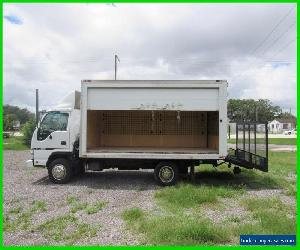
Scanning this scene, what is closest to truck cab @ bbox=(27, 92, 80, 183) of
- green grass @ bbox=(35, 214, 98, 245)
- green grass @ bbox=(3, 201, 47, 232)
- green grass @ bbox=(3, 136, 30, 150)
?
green grass @ bbox=(3, 201, 47, 232)

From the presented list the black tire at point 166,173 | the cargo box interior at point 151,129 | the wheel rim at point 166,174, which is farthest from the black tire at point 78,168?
the wheel rim at point 166,174

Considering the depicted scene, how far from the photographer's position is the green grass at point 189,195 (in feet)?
28.2

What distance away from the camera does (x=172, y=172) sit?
11156 millimetres

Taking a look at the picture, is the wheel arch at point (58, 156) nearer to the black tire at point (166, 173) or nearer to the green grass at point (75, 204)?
the green grass at point (75, 204)

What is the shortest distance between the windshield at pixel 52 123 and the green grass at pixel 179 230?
17.8ft

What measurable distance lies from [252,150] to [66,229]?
7.05 meters

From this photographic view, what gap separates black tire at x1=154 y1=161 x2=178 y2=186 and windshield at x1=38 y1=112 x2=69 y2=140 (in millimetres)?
3415

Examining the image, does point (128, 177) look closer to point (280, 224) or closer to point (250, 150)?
point (250, 150)

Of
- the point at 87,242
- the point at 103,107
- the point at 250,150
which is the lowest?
the point at 87,242

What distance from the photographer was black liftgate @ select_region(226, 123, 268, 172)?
11.2 metres

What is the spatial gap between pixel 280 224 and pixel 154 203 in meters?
3.23

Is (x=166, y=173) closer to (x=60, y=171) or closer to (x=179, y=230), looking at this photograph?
(x=60, y=171)

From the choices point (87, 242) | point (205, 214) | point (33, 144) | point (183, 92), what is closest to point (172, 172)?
point (183, 92)

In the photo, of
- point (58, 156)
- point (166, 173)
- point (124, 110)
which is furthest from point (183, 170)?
point (58, 156)
